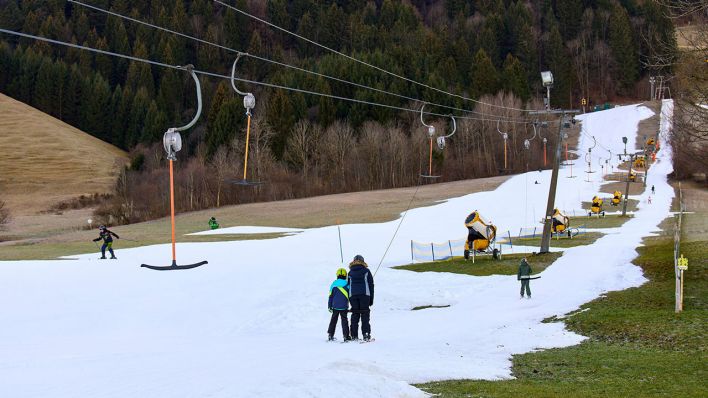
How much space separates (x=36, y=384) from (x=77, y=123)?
15781cm

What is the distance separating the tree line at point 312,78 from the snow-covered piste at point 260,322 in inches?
2622

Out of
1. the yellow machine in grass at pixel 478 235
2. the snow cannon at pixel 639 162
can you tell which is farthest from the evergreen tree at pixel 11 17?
the yellow machine in grass at pixel 478 235

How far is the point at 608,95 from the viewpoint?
18812 centimetres

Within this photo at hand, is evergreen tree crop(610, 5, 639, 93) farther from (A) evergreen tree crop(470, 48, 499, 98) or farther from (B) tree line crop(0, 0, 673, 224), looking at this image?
(A) evergreen tree crop(470, 48, 499, 98)

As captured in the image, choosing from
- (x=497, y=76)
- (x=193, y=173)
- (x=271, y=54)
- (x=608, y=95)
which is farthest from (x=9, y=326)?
(x=608, y=95)

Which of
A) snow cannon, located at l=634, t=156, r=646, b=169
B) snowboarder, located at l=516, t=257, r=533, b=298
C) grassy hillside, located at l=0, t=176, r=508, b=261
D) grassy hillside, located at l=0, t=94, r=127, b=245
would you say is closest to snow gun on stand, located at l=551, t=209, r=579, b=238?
grassy hillside, located at l=0, t=176, r=508, b=261

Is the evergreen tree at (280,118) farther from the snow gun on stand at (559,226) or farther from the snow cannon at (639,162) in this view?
the snow gun on stand at (559,226)

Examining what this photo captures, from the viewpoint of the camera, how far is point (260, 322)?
25.0 m

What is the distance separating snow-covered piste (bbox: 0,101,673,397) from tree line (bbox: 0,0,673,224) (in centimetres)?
6660

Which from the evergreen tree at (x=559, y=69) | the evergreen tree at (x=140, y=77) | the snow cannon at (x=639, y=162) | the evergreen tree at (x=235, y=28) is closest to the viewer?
the snow cannon at (x=639, y=162)

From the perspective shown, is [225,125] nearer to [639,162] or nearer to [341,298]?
[639,162]

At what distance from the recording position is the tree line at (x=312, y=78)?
4567 inches

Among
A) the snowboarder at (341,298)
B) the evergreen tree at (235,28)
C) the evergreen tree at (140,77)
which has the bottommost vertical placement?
the snowboarder at (341,298)

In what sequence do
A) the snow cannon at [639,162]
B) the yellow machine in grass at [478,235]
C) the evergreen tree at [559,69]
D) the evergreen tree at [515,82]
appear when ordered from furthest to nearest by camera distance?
the evergreen tree at [559,69], the evergreen tree at [515,82], the snow cannon at [639,162], the yellow machine in grass at [478,235]
